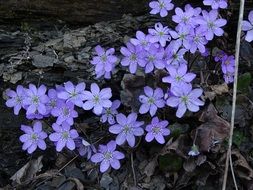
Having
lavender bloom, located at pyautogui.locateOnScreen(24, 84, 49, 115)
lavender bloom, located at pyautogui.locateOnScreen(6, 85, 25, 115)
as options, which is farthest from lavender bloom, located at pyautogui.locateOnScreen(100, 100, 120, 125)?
lavender bloom, located at pyautogui.locateOnScreen(6, 85, 25, 115)

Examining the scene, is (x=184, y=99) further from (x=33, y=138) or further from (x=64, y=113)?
(x=33, y=138)

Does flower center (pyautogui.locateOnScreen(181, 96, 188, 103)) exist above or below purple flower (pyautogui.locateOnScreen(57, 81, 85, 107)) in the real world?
above

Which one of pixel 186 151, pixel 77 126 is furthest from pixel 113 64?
pixel 186 151

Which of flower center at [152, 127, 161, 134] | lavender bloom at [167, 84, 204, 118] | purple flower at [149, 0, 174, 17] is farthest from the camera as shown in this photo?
purple flower at [149, 0, 174, 17]

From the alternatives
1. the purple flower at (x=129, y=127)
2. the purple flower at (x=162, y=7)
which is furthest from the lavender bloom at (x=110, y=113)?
the purple flower at (x=162, y=7)

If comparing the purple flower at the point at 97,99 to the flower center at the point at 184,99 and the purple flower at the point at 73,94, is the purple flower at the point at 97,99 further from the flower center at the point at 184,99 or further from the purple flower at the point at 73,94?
the flower center at the point at 184,99

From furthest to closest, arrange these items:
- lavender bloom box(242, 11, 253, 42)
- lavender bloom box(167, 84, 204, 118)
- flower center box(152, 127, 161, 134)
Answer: lavender bloom box(242, 11, 253, 42), flower center box(152, 127, 161, 134), lavender bloom box(167, 84, 204, 118)

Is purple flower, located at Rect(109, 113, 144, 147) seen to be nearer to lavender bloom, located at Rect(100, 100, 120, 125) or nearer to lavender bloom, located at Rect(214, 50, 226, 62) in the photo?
lavender bloom, located at Rect(100, 100, 120, 125)

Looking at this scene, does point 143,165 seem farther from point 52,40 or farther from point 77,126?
point 52,40
